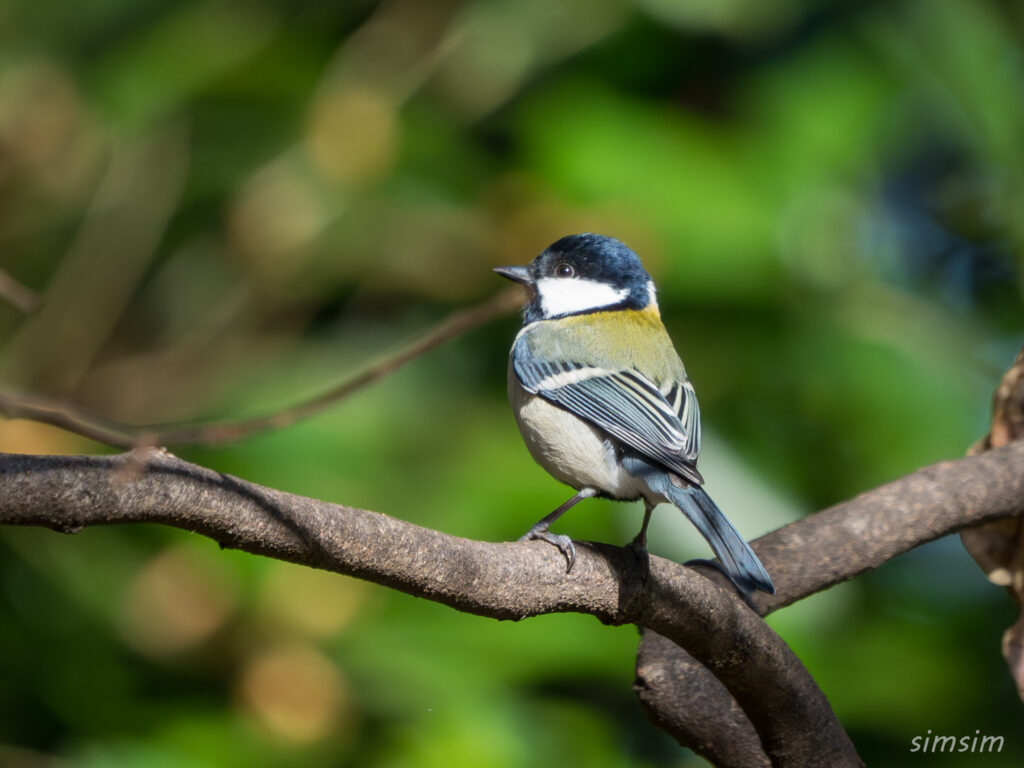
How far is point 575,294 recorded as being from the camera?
2438 mm

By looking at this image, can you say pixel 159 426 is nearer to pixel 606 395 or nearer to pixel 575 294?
pixel 606 395

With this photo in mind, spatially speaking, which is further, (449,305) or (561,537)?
(449,305)

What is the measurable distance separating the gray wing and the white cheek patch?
0.81 feet

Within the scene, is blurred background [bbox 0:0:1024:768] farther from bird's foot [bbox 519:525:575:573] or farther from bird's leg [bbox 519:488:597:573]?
bird's foot [bbox 519:525:575:573]

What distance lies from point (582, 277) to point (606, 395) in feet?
1.59

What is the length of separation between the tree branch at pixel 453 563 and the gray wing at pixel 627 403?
1.03 ft

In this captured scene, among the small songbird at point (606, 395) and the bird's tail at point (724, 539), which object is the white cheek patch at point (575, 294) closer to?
the small songbird at point (606, 395)

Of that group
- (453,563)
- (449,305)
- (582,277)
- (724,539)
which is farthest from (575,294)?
(453,563)

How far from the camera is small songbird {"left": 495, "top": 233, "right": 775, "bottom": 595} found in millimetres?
1835

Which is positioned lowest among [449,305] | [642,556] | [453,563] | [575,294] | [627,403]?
[453,563]

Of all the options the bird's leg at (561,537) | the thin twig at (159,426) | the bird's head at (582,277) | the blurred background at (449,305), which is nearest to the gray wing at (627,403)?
the bird's leg at (561,537)

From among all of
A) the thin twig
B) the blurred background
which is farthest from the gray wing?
the blurred background

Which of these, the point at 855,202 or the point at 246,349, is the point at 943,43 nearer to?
the point at 855,202

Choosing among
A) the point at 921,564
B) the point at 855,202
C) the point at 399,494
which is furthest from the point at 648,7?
the point at 921,564
